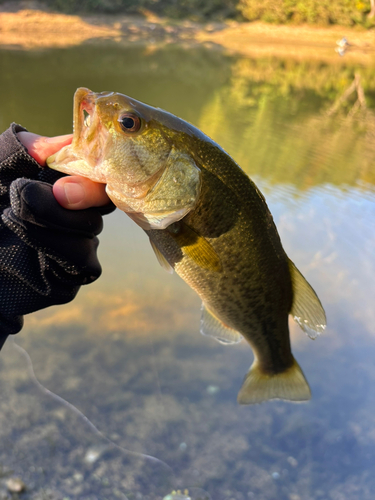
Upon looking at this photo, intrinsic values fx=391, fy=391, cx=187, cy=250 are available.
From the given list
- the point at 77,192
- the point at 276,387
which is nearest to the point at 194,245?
the point at 77,192

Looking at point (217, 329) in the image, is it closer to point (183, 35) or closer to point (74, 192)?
point (74, 192)

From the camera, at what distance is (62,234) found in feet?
6.28

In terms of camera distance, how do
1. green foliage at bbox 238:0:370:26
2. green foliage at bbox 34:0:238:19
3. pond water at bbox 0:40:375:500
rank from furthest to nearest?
green foliage at bbox 238:0:370:26 < green foliage at bbox 34:0:238:19 < pond water at bbox 0:40:375:500

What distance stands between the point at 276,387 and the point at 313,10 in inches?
1910

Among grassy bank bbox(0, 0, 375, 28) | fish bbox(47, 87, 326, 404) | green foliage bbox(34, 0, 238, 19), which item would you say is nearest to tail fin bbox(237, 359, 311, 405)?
fish bbox(47, 87, 326, 404)

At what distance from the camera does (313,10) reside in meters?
41.3

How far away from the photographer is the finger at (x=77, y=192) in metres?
1.77

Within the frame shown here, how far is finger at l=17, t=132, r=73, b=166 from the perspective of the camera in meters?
1.93

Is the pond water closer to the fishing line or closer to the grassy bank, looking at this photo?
the fishing line

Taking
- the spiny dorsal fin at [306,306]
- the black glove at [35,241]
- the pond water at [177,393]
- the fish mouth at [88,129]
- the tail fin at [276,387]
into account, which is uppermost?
the fish mouth at [88,129]

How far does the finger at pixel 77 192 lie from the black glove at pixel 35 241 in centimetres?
4

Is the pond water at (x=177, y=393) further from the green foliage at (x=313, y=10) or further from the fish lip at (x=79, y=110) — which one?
the green foliage at (x=313, y=10)

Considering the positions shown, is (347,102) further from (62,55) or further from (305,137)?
(62,55)

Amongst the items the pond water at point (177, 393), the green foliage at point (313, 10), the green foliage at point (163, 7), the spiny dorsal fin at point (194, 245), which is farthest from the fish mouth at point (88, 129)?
Answer: the green foliage at point (313, 10)
